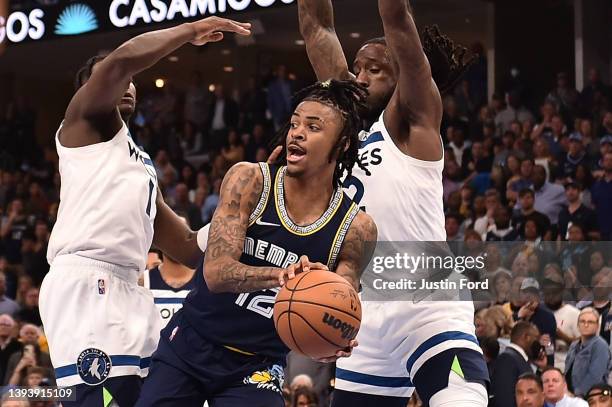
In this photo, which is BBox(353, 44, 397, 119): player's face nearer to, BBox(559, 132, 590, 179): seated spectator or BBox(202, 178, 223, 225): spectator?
BBox(559, 132, 590, 179): seated spectator

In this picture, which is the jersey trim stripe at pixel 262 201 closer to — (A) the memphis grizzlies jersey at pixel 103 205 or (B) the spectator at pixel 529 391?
(A) the memphis grizzlies jersey at pixel 103 205

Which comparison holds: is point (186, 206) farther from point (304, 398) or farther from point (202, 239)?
point (202, 239)

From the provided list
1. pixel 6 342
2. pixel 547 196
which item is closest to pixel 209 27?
pixel 6 342

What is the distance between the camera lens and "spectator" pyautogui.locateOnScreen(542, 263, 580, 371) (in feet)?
28.2

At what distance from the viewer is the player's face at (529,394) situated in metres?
7.57

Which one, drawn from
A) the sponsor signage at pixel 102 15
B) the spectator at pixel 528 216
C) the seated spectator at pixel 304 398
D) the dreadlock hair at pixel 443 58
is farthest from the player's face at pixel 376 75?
the sponsor signage at pixel 102 15

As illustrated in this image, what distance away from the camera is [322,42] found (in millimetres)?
5707

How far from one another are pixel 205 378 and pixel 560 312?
→ 17.0ft

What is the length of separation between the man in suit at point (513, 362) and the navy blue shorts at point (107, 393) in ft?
12.6

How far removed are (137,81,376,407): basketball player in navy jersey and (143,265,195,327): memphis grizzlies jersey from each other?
2.83 metres

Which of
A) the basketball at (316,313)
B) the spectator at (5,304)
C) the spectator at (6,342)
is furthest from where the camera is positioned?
the spectator at (5,304)

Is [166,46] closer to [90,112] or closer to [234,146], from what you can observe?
[90,112]

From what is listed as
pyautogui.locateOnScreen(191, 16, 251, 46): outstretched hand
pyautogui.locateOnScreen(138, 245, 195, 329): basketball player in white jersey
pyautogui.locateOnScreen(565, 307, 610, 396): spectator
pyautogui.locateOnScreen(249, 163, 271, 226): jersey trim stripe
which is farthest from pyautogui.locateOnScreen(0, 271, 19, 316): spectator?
pyautogui.locateOnScreen(249, 163, 271, 226): jersey trim stripe

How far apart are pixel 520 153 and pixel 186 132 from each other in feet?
23.6
